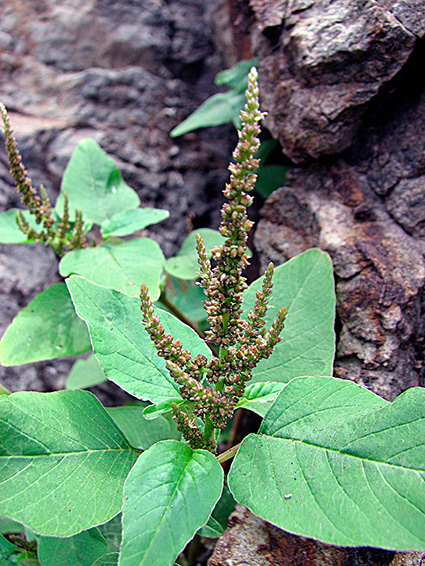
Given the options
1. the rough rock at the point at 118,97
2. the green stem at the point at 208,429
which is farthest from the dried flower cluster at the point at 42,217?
the green stem at the point at 208,429

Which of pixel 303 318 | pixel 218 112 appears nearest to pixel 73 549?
pixel 303 318

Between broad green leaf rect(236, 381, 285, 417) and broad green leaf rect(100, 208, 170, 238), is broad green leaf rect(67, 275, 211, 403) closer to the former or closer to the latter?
broad green leaf rect(236, 381, 285, 417)

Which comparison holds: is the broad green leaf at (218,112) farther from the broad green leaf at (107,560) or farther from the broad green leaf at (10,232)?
the broad green leaf at (107,560)

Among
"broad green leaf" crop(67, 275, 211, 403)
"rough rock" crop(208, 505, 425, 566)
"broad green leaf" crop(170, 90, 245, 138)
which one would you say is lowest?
"rough rock" crop(208, 505, 425, 566)

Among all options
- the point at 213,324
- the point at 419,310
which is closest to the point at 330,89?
the point at 419,310

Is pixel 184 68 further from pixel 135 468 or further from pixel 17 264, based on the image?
pixel 135 468

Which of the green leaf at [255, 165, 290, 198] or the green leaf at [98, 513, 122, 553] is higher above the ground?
the green leaf at [255, 165, 290, 198]

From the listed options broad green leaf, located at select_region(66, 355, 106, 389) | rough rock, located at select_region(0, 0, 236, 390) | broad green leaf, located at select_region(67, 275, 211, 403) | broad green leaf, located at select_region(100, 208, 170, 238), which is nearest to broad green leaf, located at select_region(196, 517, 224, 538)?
broad green leaf, located at select_region(67, 275, 211, 403)
